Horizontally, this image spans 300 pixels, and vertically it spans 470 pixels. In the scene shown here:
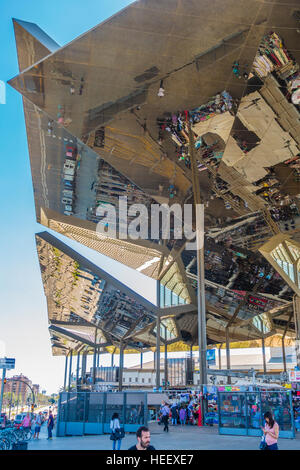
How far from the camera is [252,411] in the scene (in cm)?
1417

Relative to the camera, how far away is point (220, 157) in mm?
18672

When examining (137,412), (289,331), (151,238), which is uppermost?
(151,238)

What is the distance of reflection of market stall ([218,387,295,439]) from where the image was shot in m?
13.4

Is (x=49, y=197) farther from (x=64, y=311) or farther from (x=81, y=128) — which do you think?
(x=64, y=311)

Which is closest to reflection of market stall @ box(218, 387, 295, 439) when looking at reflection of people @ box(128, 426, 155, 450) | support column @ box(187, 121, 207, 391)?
support column @ box(187, 121, 207, 391)

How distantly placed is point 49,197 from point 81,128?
7496mm

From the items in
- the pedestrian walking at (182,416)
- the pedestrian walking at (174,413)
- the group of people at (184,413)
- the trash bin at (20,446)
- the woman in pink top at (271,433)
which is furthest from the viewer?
the pedestrian walking at (174,413)

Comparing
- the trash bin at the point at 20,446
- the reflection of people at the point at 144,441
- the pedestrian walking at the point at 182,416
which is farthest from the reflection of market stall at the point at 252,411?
the reflection of people at the point at 144,441

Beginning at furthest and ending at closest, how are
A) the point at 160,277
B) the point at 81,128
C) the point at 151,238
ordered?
the point at 160,277
the point at 151,238
the point at 81,128

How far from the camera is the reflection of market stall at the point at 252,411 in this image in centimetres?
1344

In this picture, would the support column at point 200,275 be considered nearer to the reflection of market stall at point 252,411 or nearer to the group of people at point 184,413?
the group of people at point 184,413

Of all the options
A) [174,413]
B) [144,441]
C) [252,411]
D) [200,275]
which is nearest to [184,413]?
[174,413]
